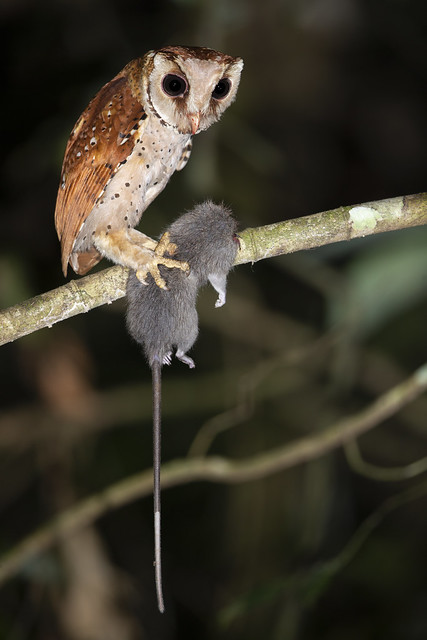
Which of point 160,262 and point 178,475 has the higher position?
point 160,262

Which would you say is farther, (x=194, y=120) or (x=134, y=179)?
(x=134, y=179)

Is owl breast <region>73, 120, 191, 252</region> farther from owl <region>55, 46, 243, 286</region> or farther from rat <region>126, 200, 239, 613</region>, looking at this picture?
rat <region>126, 200, 239, 613</region>

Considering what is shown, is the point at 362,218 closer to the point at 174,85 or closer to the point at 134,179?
the point at 174,85

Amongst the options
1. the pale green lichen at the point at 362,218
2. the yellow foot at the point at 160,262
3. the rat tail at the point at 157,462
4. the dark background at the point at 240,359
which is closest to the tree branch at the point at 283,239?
the pale green lichen at the point at 362,218

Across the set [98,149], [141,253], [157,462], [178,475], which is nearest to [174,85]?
[98,149]

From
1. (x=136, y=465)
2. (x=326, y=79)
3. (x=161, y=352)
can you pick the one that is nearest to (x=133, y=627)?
(x=136, y=465)

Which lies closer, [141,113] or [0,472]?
[141,113]

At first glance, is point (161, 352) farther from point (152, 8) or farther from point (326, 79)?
point (326, 79)
